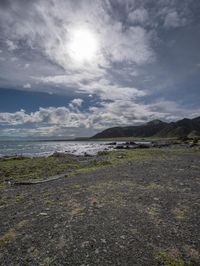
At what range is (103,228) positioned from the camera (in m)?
7.52

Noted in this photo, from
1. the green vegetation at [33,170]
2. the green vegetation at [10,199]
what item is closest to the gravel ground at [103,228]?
the green vegetation at [10,199]

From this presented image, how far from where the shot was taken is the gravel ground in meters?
5.88

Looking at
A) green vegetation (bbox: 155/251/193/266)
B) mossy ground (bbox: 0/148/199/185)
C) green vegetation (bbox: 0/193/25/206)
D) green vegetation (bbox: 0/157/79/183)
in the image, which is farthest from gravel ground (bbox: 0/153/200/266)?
green vegetation (bbox: 0/157/79/183)

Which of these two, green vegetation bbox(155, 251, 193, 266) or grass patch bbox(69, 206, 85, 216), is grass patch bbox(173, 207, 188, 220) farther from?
grass patch bbox(69, 206, 85, 216)

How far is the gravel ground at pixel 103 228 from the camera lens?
5.88 metres

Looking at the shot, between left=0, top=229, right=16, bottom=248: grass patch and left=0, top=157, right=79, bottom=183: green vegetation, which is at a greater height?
left=0, top=229, right=16, bottom=248: grass patch

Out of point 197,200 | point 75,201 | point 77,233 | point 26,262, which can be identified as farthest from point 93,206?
point 197,200

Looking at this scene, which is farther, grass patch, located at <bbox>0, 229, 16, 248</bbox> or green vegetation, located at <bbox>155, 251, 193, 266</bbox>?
grass patch, located at <bbox>0, 229, 16, 248</bbox>

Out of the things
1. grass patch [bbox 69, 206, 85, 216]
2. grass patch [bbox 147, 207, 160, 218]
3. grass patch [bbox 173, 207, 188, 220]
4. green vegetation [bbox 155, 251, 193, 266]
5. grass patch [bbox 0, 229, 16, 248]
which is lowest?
green vegetation [bbox 155, 251, 193, 266]

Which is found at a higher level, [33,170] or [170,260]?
[170,260]

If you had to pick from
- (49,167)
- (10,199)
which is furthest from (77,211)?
(49,167)

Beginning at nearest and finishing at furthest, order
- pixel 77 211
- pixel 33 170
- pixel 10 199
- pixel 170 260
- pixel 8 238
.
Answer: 1. pixel 170 260
2. pixel 8 238
3. pixel 77 211
4. pixel 10 199
5. pixel 33 170

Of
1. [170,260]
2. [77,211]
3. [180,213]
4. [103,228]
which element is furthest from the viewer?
[77,211]

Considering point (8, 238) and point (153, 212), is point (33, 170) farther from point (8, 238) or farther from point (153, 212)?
point (153, 212)
